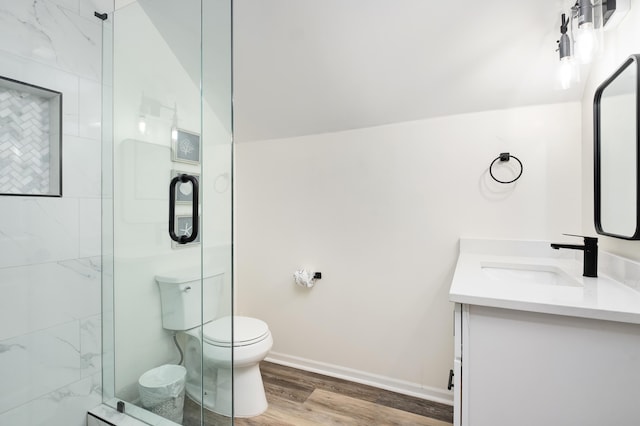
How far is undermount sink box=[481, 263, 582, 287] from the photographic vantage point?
1.51 metres

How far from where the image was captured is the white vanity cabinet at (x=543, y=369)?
2.78ft

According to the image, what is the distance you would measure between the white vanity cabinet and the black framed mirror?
0.55 m

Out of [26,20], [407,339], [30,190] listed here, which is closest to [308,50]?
[26,20]

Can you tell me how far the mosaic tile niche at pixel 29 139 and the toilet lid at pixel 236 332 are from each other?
0.86 m

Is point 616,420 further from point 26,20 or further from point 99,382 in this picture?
point 26,20

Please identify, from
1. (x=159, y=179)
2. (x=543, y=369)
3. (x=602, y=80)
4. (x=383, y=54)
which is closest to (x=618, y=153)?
(x=602, y=80)

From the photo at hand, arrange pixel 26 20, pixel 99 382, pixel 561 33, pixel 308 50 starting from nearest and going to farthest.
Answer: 1. pixel 26 20
2. pixel 561 33
3. pixel 99 382
4. pixel 308 50

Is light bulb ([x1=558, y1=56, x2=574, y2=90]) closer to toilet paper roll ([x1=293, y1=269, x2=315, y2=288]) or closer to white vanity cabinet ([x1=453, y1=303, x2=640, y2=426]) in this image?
white vanity cabinet ([x1=453, y1=303, x2=640, y2=426])

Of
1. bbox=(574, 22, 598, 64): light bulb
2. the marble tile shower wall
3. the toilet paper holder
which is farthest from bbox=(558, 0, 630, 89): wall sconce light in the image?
the marble tile shower wall

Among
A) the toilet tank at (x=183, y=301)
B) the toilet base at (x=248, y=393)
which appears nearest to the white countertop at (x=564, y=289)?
the toilet tank at (x=183, y=301)

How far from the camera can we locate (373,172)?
212cm

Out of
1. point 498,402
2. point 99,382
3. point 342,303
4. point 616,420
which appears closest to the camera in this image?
point 616,420

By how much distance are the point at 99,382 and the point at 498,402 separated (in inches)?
65.7

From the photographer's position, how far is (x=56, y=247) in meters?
1.31
